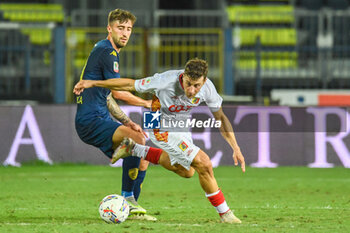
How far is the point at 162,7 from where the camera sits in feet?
66.9

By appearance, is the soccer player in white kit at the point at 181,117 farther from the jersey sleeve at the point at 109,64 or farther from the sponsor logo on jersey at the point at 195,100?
the jersey sleeve at the point at 109,64

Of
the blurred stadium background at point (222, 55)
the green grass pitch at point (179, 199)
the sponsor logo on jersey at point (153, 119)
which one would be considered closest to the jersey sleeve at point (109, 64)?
the sponsor logo on jersey at point (153, 119)

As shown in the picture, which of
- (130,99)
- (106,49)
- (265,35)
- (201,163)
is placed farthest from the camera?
(265,35)

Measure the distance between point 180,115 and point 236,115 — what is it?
5989 millimetres

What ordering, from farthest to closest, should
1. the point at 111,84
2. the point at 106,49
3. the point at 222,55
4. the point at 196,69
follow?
1. the point at 222,55
2. the point at 106,49
3. the point at 111,84
4. the point at 196,69

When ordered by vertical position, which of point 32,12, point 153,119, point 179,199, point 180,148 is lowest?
point 179,199

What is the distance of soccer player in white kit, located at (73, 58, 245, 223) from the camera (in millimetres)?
7258

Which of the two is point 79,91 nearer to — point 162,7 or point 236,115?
point 236,115

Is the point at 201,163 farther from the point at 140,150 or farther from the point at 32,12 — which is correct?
the point at 32,12

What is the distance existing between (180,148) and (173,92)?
529 millimetres

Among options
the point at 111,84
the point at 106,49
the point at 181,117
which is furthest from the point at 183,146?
the point at 106,49

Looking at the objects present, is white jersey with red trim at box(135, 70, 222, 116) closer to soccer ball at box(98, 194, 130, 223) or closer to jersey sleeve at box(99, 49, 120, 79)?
jersey sleeve at box(99, 49, 120, 79)

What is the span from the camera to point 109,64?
7.73m

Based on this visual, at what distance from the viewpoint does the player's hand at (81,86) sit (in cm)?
726
